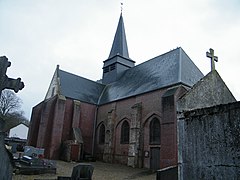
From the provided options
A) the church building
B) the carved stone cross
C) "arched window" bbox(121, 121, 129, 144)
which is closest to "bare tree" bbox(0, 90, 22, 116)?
the church building

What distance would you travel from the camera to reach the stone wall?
152 inches

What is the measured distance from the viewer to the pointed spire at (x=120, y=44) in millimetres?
31062

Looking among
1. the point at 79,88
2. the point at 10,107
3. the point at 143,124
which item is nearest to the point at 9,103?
the point at 10,107

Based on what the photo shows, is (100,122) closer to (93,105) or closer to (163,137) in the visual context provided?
(93,105)

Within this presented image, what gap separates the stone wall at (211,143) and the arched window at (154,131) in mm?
12820

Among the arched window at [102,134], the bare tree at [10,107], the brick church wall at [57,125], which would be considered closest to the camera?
the brick church wall at [57,125]

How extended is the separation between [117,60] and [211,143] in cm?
2572

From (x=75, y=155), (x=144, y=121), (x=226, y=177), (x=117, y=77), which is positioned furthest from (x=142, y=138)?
(x=226, y=177)

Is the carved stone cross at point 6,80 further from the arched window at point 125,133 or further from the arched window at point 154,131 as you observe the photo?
the arched window at point 125,133

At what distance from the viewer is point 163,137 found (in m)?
14.9

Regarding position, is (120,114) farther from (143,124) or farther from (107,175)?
(107,175)

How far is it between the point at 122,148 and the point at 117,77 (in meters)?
10.9

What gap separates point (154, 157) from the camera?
17109 millimetres

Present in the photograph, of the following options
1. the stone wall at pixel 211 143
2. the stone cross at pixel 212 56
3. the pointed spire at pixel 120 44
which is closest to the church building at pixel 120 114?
the pointed spire at pixel 120 44
